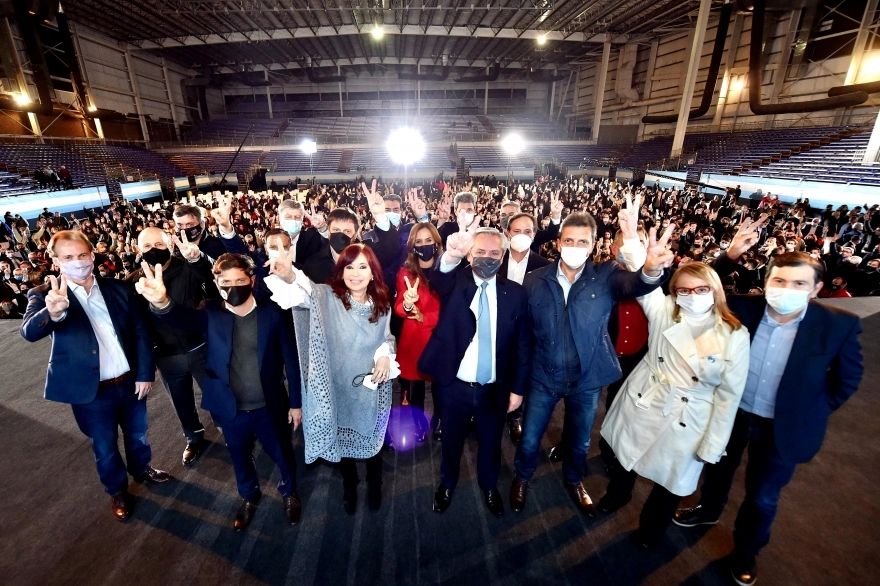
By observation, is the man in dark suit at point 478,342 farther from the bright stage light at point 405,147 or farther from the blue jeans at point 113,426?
the bright stage light at point 405,147

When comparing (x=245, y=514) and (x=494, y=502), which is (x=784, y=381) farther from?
(x=245, y=514)

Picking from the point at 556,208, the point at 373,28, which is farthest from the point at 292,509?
the point at 373,28

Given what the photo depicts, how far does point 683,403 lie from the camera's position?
2141 mm

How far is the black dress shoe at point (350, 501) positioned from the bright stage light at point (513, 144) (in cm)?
3093

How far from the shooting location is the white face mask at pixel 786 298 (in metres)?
1.88

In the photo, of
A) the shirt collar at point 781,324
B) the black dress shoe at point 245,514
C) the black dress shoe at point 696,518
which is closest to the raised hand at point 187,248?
the black dress shoe at point 245,514

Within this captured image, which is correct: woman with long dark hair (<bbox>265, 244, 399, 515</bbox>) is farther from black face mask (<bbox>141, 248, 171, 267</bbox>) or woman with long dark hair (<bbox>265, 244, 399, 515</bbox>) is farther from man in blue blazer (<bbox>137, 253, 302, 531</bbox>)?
black face mask (<bbox>141, 248, 171, 267</bbox>)

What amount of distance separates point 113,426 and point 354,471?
5.47 ft

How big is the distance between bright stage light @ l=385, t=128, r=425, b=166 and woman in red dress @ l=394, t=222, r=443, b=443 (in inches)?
1036

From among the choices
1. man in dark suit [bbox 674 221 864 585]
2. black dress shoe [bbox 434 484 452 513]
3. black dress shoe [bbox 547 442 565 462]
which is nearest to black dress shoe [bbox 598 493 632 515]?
black dress shoe [bbox 547 442 565 462]

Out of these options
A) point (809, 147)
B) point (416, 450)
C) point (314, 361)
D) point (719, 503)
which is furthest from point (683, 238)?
point (809, 147)

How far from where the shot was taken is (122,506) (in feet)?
8.50

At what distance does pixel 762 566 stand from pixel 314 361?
297cm

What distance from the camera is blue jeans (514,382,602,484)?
2477mm
